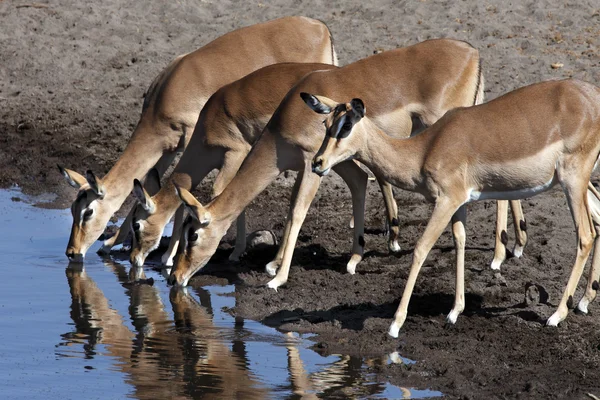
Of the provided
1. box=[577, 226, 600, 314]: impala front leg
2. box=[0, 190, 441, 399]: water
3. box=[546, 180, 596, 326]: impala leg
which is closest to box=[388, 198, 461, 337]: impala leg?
box=[0, 190, 441, 399]: water

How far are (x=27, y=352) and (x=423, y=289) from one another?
317cm

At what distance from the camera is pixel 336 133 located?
8078 mm

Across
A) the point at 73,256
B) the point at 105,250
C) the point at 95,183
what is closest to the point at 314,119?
the point at 95,183

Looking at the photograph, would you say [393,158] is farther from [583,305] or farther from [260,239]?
[260,239]

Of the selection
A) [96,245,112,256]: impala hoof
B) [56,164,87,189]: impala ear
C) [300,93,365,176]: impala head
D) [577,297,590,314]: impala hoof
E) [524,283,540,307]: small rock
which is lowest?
[96,245,112,256]: impala hoof

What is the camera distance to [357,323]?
8.66 meters

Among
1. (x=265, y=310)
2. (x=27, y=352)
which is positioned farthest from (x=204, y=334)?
(x=27, y=352)

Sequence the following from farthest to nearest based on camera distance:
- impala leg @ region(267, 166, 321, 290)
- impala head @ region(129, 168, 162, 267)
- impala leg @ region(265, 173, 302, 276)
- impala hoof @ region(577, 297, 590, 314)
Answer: impala head @ region(129, 168, 162, 267) → impala leg @ region(265, 173, 302, 276) → impala leg @ region(267, 166, 321, 290) → impala hoof @ region(577, 297, 590, 314)

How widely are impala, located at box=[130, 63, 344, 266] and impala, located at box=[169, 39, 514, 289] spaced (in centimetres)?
59

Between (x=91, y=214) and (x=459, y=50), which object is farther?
(x=91, y=214)

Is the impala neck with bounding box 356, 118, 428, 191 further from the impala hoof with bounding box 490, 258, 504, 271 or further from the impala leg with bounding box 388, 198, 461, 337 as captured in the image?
the impala hoof with bounding box 490, 258, 504, 271

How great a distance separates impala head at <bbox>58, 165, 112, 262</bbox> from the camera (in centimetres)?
1102

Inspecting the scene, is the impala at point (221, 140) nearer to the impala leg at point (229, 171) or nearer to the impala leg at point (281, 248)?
the impala leg at point (229, 171)

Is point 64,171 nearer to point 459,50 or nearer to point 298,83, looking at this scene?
point 298,83
